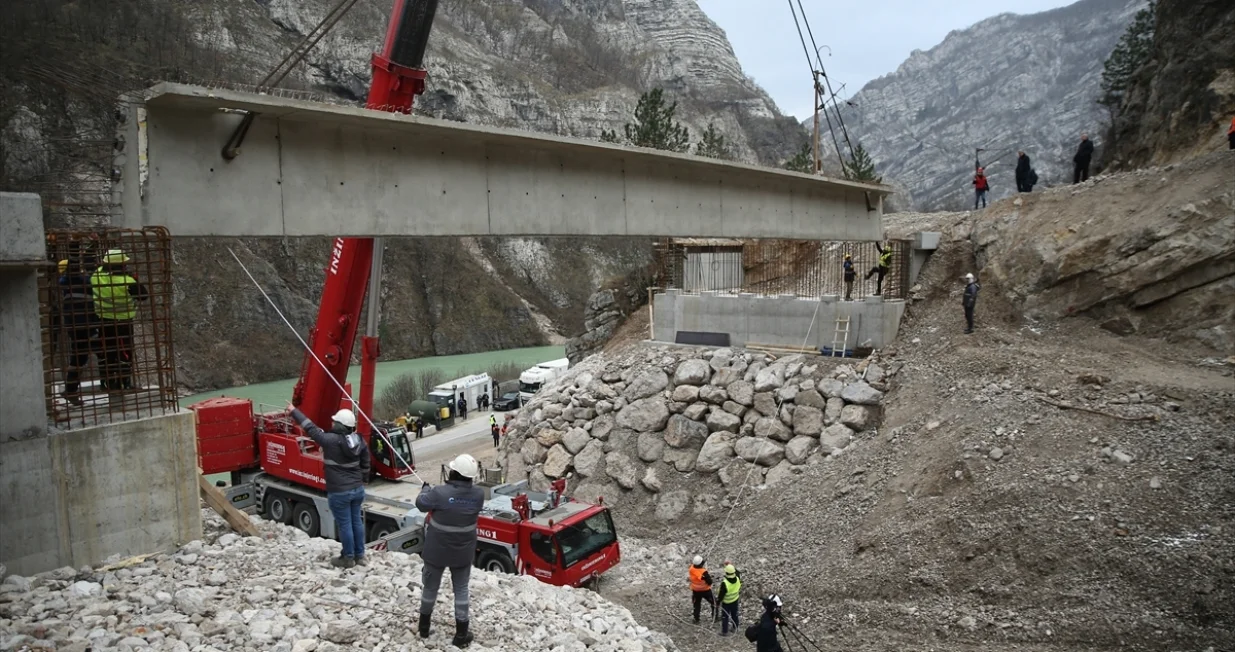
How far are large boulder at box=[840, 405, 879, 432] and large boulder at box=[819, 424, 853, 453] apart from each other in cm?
13

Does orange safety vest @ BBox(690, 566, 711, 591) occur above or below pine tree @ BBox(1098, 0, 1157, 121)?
below

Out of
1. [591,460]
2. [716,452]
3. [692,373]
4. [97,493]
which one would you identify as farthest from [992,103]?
[97,493]

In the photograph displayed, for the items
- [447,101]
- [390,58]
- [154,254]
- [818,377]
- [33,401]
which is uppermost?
[447,101]

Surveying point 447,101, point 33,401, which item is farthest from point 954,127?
point 33,401

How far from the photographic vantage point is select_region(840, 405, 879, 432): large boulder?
14.2 m

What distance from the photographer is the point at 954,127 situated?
5399 inches

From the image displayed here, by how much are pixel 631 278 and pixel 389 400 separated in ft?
57.1

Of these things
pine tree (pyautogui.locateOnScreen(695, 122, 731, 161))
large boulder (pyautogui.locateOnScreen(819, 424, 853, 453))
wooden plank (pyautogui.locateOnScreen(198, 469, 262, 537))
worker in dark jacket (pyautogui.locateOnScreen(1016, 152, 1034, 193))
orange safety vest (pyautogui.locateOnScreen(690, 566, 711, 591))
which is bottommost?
orange safety vest (pyautogui.locateOnScreen(690, 566, 711, 591))

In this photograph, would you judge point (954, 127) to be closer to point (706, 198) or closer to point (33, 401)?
point (706, 198)

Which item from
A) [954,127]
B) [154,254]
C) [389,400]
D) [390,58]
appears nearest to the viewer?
[154,254]

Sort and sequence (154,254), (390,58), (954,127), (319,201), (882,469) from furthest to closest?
(954,127) < (882,469) < (390,58) < (319,201) < (154,254)

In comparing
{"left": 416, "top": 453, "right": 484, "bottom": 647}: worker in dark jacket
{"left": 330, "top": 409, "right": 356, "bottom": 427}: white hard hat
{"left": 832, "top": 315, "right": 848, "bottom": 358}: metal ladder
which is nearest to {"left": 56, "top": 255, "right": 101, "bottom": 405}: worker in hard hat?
{"left": 330, "top": 409, "right": 356, "bottom": 427}: white hard hat

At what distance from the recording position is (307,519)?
41.3 ft

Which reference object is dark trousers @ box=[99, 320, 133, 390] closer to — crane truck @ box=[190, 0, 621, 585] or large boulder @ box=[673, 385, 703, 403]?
crane truck @ box=[190, 0, 621, 585]
